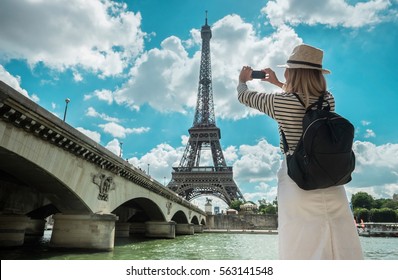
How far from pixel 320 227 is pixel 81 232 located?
14.4 meters

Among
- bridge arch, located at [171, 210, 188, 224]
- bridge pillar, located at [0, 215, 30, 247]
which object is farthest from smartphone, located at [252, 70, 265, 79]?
bridge arch, located at [171, 210, 188, 224]

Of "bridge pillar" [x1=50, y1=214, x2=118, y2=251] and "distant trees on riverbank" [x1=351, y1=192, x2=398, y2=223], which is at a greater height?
"distant trees on riverbank" [x1=351, y1=192, x2=398, y2=223]

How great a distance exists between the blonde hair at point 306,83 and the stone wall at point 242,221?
74.2m

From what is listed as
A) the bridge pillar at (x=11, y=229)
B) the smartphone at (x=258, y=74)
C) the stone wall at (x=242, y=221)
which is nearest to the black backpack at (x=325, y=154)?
the smartphone at (x=258, y=74)

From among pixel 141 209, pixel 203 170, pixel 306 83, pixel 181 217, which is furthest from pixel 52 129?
pixel 203 170

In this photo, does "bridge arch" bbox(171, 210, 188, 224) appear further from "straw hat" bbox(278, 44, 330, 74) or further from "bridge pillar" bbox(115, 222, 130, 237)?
"straw hat" bbox(278, 44, 330, 74)

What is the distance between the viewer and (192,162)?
70125 millimetres

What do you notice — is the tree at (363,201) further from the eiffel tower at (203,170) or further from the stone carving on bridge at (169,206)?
the stone carving on bridge at (169,206)

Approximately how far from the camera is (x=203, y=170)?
6850 centimetres

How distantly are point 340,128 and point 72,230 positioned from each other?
15.0m

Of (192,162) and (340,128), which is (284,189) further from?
(192,162)

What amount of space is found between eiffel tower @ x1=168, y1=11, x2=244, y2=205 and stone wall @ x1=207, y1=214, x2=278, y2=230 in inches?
308

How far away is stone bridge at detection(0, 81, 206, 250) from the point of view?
1001 cm

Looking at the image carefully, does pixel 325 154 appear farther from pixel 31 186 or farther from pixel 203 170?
pixel 203 170
